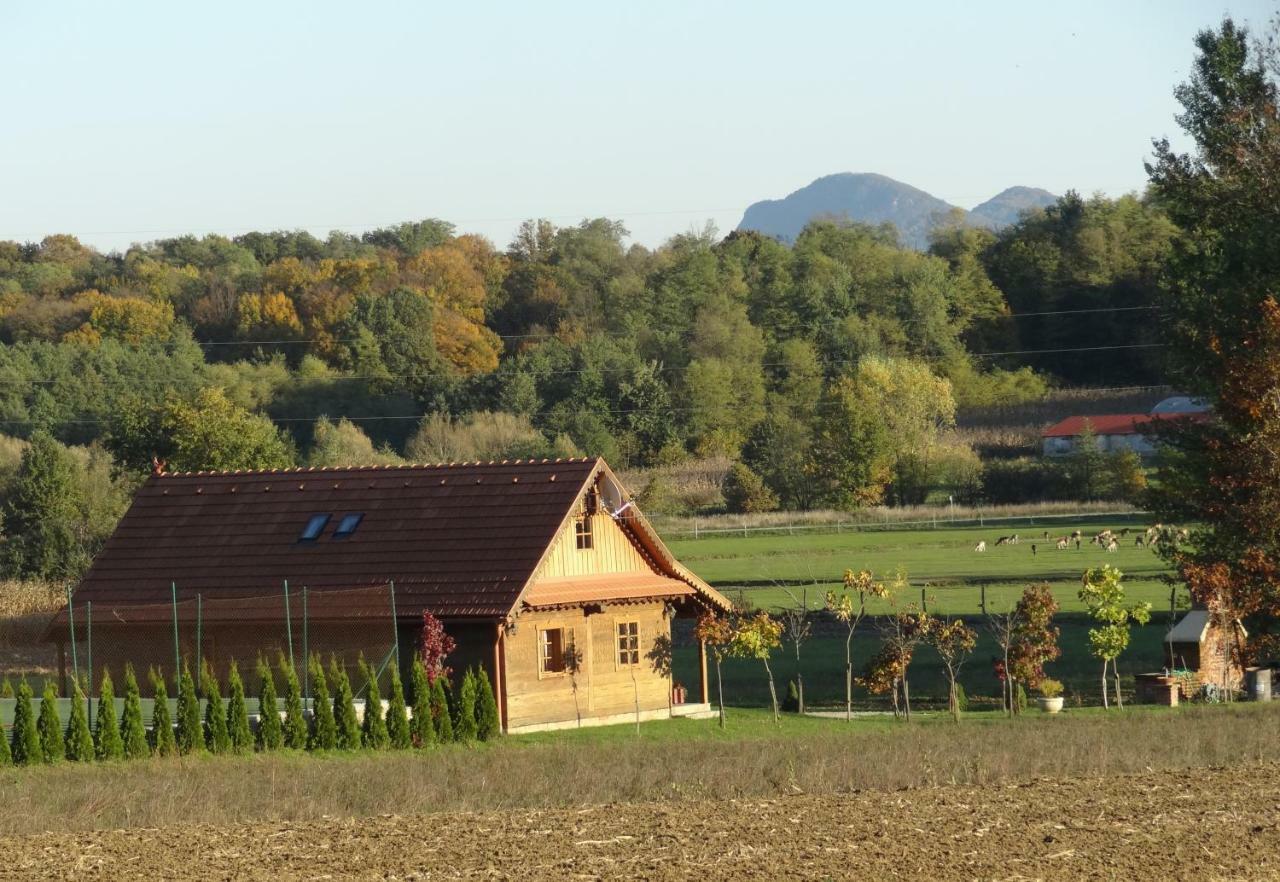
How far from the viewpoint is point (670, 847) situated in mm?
15391

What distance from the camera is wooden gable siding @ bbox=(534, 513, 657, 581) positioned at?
3108 centimetres

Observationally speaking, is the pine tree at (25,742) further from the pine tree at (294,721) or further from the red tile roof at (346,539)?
the red tile roof at (346,539)

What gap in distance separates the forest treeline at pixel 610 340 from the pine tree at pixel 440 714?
44527 millimetres

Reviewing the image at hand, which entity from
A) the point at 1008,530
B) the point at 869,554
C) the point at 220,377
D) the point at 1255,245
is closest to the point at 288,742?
the point at 1255,245

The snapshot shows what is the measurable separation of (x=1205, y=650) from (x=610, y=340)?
67.1 m

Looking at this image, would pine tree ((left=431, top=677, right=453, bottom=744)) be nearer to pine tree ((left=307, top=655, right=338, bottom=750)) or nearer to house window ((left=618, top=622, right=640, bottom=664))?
pine tree ((left=307, top=655, right=338, bottom=750))

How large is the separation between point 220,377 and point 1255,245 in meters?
64.1

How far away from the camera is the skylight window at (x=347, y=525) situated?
3269 centimetres

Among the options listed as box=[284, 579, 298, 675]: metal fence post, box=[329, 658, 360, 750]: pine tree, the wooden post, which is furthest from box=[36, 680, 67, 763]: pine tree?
the wooden post

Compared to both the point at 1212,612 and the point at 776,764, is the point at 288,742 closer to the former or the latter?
the point at 776,764

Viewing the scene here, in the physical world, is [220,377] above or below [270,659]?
above

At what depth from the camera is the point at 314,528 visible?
33.1 m

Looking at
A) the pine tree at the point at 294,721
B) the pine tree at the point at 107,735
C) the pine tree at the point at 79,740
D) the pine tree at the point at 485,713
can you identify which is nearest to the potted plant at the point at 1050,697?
the pine tree at the point at 485,713

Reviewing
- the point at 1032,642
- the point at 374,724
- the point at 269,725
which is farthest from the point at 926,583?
the point at 269,725
